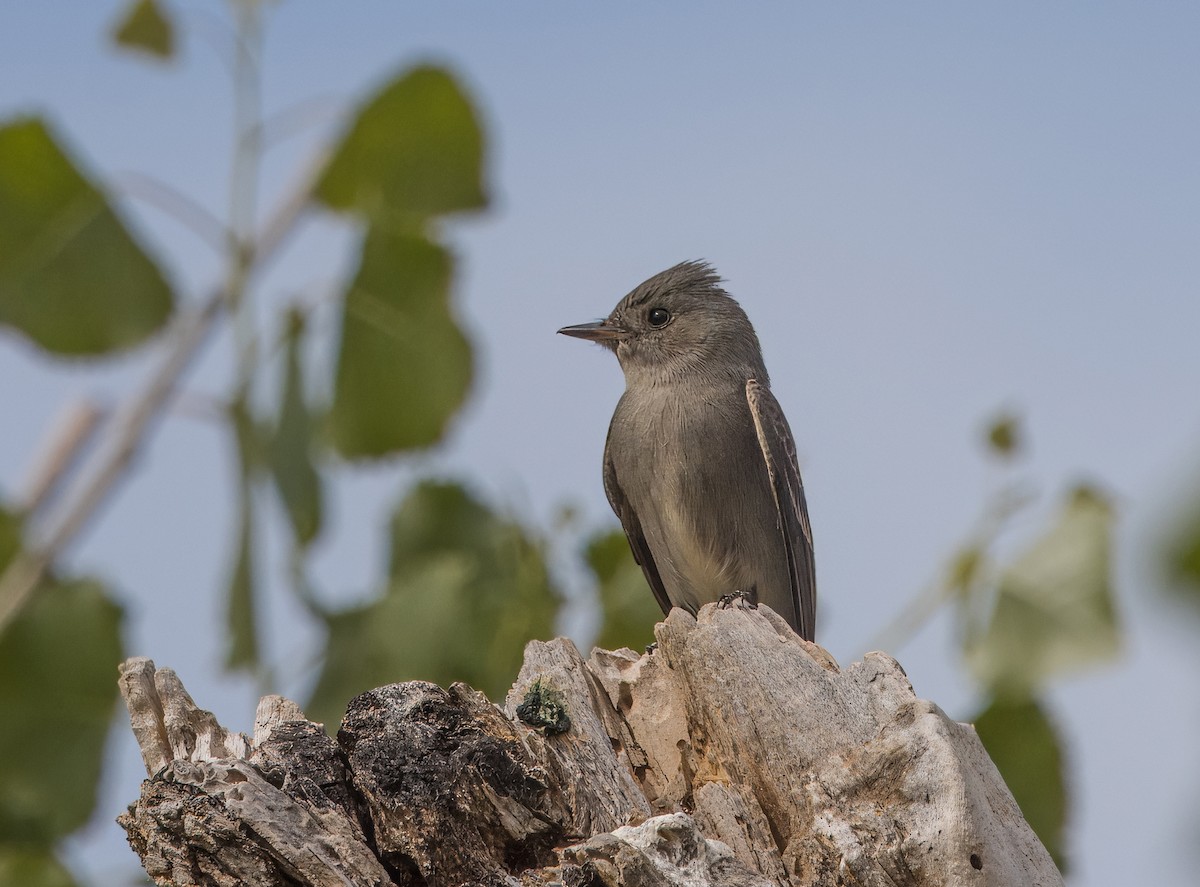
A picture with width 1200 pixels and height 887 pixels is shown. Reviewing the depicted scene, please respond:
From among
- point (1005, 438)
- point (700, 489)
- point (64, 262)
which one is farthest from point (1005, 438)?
point (64, 262)

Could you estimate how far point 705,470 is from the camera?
270 inches

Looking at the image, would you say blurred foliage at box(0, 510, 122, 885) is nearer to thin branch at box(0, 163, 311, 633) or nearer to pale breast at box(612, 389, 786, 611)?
thin branch at box(0, 163, 311, 633)

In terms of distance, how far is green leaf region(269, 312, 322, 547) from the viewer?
16.4 ft

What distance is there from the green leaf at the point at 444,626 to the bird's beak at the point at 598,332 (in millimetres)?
2124

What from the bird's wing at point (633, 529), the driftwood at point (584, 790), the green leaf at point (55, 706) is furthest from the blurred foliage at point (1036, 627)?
the green leaf at point (55, 706)

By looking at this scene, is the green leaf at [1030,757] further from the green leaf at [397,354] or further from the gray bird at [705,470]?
the green leaf at [397,354]

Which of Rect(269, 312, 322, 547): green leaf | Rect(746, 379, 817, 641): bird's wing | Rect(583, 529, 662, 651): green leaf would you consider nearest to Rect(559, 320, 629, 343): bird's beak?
Rect(746, 379, 817, 641): bird's wing

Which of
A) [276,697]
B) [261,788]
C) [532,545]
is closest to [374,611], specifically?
[532,545]

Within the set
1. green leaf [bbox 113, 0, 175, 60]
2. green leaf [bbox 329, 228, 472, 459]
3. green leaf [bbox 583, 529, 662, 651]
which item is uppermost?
green leaf [bbox 113, 0, 175, 60]

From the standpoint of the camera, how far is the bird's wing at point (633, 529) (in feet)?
24.2

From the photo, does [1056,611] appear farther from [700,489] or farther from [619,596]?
[700,489]

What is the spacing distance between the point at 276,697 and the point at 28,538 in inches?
84.9

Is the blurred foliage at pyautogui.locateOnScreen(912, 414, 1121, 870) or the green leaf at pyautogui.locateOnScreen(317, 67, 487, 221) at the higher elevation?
the green leaf at pyautogui.locateOnScreen(317, 67, 487, 221)

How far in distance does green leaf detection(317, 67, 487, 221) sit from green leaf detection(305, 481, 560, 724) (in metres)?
1.26
